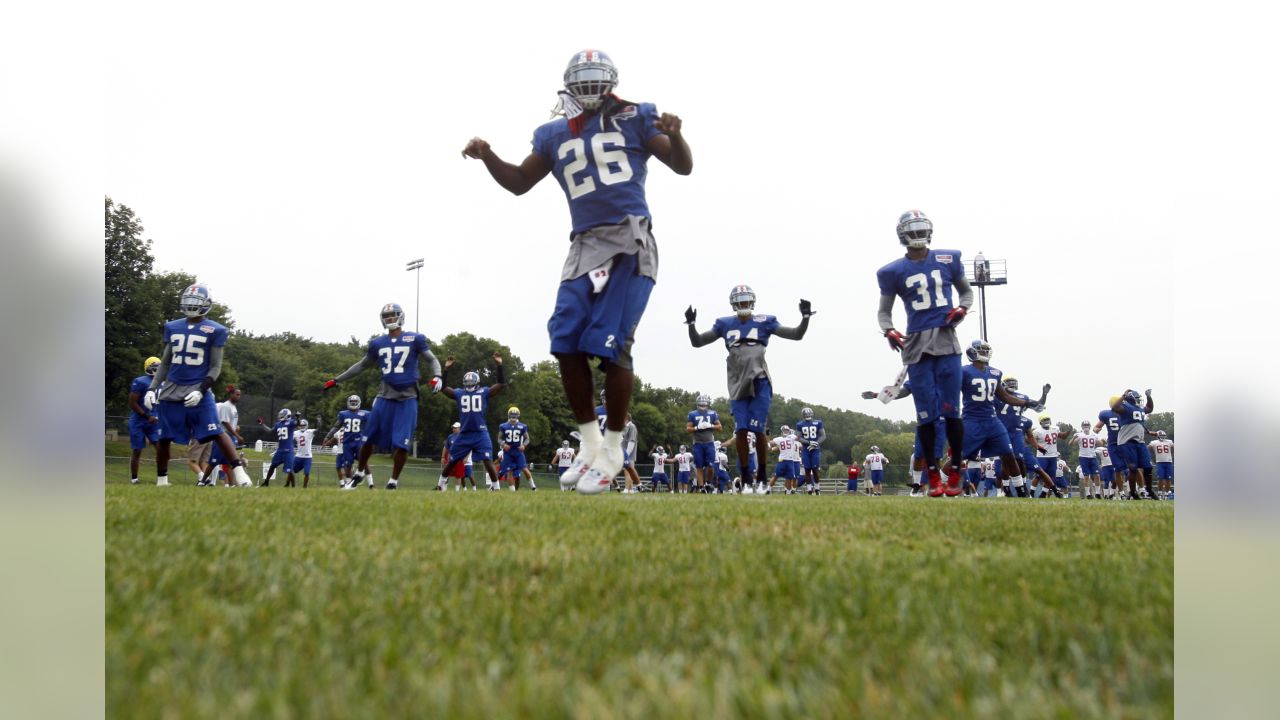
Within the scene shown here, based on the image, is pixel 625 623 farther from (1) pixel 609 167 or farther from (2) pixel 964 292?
(2) pixel 964 292

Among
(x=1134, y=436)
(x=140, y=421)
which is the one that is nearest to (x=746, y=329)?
(x=1134, y=436)

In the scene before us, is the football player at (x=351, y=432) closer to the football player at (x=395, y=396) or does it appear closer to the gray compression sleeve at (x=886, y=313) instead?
the football player at (x=395, y=396)

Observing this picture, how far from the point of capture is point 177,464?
2428cm

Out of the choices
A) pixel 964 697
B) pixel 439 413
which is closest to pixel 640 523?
pixel 964 697

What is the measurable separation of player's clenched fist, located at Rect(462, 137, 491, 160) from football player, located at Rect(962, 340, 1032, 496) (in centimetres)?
910

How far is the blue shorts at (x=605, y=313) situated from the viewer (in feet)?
19.3

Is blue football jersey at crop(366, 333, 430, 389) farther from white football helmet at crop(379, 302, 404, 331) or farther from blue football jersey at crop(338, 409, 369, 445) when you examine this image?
blue football jersey at crop(338, 409, 369, 445)

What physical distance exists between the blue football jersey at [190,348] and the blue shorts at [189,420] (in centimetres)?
26

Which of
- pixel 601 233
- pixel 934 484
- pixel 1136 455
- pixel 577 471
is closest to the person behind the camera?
pixel 601 233

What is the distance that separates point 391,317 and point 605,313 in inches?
263

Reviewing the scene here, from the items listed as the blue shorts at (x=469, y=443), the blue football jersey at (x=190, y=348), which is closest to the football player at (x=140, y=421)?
the blue football jersey at (x=190, y=348)

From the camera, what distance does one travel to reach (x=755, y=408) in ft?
35.7

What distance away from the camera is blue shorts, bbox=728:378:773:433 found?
10.8 meters
